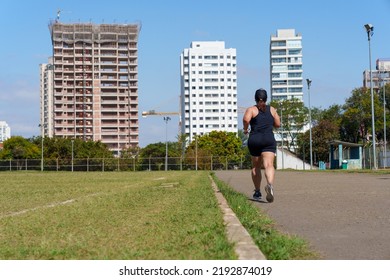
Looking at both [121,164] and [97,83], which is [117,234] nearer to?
[121,164]

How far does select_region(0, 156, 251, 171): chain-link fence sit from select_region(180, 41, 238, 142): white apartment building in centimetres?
8215

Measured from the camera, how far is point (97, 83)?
12756 cm

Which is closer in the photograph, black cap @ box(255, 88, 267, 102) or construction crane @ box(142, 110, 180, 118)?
black cap @ box(255, 88, 267, 102)

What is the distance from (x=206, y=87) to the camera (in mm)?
157125

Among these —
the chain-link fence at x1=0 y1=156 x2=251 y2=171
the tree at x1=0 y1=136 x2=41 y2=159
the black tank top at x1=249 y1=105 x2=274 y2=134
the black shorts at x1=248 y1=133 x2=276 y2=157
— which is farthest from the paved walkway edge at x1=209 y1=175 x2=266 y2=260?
the tree at x1=0 y1=136 x2=41 y2=159

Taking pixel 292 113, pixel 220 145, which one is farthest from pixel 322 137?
pixel 220 145

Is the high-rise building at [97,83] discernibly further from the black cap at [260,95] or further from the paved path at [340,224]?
the paved path at [340,224]

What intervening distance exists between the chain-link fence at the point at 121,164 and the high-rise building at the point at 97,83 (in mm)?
56835

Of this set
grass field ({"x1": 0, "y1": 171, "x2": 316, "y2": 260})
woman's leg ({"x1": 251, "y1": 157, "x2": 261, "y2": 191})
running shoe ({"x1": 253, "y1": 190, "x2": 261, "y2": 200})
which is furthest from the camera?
running shoe ({"x1": 253, "y1": 190, "x2": 261, "y2": 200})

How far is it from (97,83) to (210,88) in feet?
129

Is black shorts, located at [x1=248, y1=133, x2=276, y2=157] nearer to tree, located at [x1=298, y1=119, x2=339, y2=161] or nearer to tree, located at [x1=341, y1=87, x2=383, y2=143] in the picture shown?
tree, located at [x1=341, y1=87, x2=383, y2=143]

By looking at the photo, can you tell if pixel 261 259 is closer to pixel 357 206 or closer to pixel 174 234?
pixel 174 234

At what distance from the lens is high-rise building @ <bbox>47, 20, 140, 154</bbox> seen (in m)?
127

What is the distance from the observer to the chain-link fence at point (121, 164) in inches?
2712
